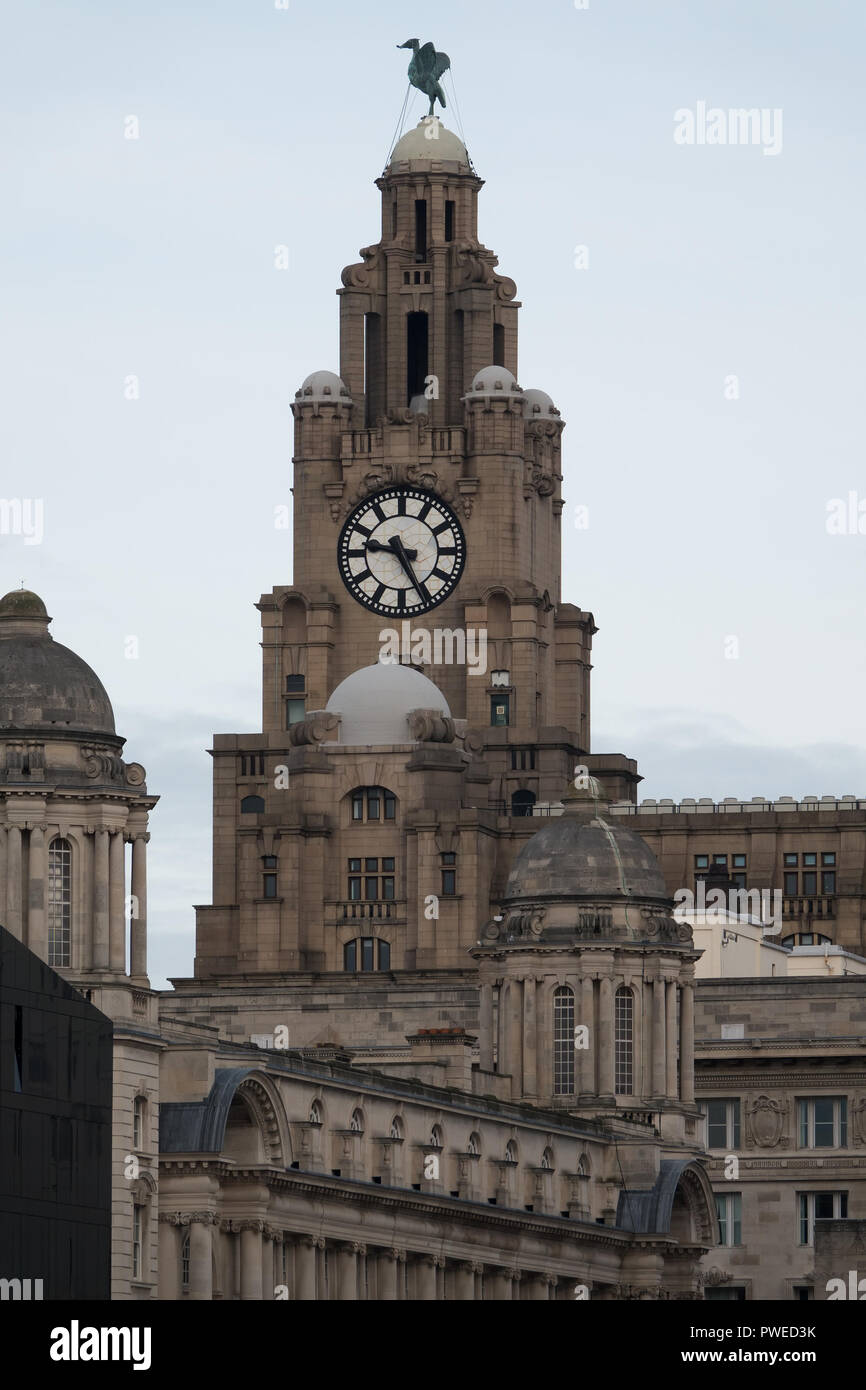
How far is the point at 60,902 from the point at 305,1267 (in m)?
16.8

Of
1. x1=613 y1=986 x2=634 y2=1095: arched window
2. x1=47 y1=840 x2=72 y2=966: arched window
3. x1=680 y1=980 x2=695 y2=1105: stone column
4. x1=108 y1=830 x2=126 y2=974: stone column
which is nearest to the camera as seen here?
x1=47 y1=840 x2=72 y2=966: arched window

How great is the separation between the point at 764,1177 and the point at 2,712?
63.1 metres

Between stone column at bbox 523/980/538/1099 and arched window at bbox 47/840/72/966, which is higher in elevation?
stone column at bbox 523/980/538/1099

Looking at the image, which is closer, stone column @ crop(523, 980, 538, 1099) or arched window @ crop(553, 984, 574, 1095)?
stone column @ crop(523, 980, 538, 1099)

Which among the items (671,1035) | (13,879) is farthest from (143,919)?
(671,1035)

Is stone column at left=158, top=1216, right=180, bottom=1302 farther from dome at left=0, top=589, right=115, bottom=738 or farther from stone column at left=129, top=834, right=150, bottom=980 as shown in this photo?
dome at left=0, top=589, right=115, bottom=738

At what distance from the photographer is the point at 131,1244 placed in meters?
139

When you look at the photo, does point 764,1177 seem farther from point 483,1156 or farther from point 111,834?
point 111,834

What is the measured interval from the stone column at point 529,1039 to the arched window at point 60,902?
4166cm

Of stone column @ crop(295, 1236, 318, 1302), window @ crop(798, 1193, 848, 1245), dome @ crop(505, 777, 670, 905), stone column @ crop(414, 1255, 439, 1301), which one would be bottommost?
stone column @ crop(295, 1236, 318, 1302)

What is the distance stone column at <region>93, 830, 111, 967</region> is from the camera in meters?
140

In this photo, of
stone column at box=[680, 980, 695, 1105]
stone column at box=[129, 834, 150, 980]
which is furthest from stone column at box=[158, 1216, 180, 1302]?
stone column at box=[680, 980, 695, 1105]

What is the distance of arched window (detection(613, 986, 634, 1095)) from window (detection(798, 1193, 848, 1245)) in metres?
17.5

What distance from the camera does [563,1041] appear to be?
18112 cm
